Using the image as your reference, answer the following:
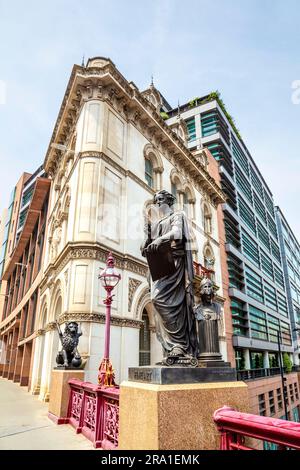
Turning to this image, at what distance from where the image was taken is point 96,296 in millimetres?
10781

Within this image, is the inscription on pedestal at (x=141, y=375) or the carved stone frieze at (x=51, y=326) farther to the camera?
the carved stone frieze at (x=51, y=326)

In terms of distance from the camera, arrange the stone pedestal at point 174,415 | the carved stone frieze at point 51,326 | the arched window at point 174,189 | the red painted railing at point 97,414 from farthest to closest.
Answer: the arched window at point 174,189, the carved stone frieze at point 51,326, the red painted railing at point 97,414, the stone pedestal at point 174,415

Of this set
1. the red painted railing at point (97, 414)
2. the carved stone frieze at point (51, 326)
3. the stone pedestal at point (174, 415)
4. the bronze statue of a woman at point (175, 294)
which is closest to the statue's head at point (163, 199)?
the bronze statue of a woman at point (175, 294)

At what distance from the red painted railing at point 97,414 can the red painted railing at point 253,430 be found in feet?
7.95

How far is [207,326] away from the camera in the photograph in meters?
4.52

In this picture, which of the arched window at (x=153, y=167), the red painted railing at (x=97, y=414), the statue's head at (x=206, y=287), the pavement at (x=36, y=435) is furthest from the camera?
the arched window at (x=153, y=167)

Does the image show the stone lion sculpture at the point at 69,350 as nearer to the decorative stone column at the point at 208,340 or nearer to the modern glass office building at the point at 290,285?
the decorative stone column at the point at 208,340

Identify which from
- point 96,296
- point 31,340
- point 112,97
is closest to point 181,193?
point 112,97

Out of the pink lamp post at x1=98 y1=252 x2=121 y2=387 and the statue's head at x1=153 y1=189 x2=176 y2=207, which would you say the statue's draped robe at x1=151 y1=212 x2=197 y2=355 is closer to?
the statue's head at x1=153 y1=189 x2=176 y2=207

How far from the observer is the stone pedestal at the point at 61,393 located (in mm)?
6965

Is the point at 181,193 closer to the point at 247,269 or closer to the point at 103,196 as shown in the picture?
the point at 103,196

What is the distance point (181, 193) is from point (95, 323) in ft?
38.7

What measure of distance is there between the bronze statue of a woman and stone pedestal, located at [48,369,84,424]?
15.8 feet

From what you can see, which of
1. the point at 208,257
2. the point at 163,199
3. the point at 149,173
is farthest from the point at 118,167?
the point at 208,257
